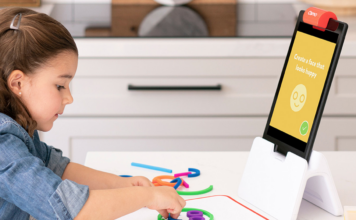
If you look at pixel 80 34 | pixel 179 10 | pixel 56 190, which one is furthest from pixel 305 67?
pixel 179 10

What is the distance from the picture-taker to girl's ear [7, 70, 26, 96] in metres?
0.77

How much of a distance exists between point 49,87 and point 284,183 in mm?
456

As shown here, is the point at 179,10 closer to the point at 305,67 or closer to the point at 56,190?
the point at 305,67

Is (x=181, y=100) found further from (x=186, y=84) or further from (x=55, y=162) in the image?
(x=55, y=162)

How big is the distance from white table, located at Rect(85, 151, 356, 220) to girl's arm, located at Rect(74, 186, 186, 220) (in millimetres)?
120

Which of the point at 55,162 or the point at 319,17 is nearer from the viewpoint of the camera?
the point at 319,17

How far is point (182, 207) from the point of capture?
78 centimetres

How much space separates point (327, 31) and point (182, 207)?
0.40m

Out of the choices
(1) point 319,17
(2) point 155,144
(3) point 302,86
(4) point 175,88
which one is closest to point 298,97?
(3) point 302,86

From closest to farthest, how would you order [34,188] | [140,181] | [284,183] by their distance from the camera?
[34,188] → [284,183] → [140,181]

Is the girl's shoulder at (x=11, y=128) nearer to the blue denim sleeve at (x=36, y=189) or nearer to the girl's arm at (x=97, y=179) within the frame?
the blue denim sleeve at (x=36, y=189)

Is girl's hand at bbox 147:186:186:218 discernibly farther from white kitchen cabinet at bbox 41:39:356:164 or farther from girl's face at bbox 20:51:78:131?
white kitchen cabinet at bbox 41:39:356:164

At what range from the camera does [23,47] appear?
2.50ft

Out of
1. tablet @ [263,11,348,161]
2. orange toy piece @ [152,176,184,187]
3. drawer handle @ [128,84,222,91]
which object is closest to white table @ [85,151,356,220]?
orange toy piece @ [152,176,184,187]
